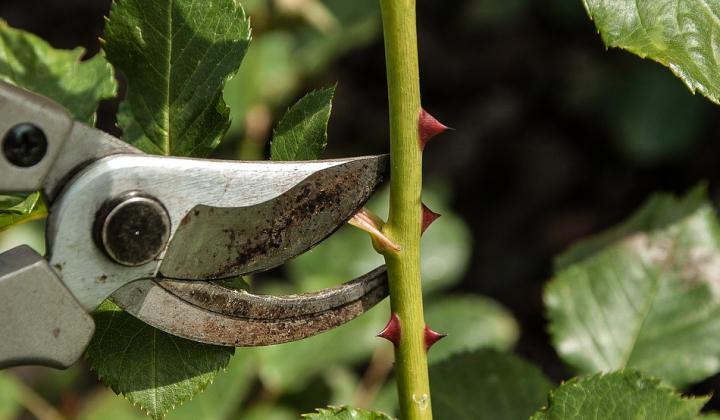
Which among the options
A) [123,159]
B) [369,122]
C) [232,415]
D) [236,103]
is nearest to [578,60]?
[369,122]

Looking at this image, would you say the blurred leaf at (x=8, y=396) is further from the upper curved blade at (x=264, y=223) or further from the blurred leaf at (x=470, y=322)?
the upper curved blade at (x=264, y=223)

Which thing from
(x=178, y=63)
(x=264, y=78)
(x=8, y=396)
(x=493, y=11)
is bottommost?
(x=8, y=396)

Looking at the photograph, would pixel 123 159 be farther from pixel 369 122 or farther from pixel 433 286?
pixel 369 122

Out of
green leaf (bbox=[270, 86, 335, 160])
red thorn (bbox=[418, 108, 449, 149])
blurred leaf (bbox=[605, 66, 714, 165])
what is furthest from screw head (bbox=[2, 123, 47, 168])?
blurred leaf (bbox=[605, 66, 714, 165])

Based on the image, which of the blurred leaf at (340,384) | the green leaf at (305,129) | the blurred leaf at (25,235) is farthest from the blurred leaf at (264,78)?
the green leaf at (305,129)

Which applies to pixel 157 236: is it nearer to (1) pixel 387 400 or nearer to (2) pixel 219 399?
(2) pixel 219 399

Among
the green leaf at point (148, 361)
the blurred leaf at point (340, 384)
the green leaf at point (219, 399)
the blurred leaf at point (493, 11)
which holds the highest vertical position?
the green leaf at point (148, 361)

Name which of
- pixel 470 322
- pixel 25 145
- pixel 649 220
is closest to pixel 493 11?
pixel 470 322
